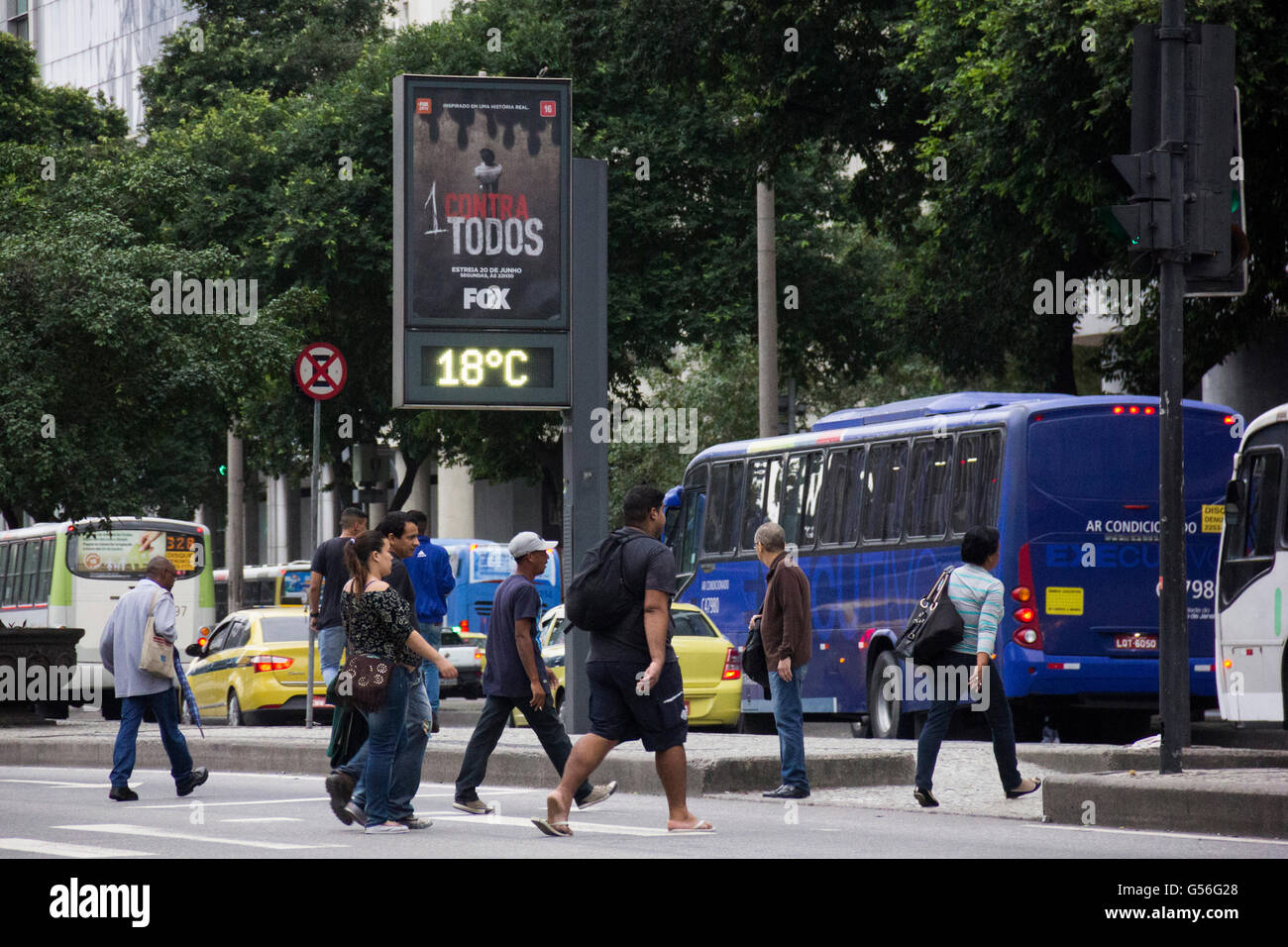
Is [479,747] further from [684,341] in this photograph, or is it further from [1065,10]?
[684,341]

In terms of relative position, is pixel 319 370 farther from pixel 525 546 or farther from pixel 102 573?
pixel 102 573

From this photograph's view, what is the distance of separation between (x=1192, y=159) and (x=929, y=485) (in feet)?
32.3

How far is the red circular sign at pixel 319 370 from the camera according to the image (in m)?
20.8

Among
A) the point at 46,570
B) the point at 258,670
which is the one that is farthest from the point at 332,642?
the point at 46,570

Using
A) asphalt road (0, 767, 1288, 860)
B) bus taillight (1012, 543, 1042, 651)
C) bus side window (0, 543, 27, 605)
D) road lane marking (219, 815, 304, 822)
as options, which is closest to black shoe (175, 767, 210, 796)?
asphalt road (0, 767, 1288, 860)

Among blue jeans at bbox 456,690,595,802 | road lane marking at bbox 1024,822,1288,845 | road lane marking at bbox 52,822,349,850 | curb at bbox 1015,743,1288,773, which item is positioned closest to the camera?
road lane marking at bbox 1024,822,1288,845

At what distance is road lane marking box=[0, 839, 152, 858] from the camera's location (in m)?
10.4

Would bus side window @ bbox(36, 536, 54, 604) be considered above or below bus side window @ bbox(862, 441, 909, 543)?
below

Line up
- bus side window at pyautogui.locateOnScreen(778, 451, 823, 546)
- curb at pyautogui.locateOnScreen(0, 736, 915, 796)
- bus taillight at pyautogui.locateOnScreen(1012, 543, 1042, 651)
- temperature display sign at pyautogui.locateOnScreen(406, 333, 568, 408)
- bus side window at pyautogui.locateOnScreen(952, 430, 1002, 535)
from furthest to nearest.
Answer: bus side window at pyautogui.locateOnScreen(778, 451, 823, 546)
bus side window at pyautogui.locateOnScreen(952, 430, 1002, 535)
bus taillight at pyautogui.locateOnScreen(1012, 543, 1042, 651)
temperature display sign at pyautogui.locateOnScreen(406, 333, 568, 408)
curb at pyautogui.locateOnScreen(0, 736, 915, 796)

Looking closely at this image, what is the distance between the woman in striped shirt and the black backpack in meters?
2.75

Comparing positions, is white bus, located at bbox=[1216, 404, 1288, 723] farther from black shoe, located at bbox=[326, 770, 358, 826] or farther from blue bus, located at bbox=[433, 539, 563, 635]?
blue bus, located at bbox=[433, 539, 563, 635]

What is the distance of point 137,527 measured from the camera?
38250 millimetres
